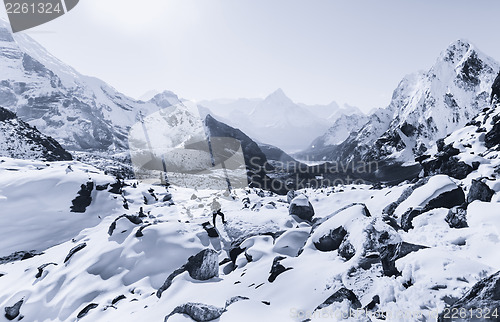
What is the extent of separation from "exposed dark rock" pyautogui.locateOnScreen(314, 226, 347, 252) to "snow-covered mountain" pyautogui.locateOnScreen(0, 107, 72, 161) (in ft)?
249

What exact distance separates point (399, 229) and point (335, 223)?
2.76 metres

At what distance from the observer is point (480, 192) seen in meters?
11.4

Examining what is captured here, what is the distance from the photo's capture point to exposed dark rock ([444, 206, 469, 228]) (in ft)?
31.1

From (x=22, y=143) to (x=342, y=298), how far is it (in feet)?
280

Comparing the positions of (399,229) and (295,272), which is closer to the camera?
(295,272)

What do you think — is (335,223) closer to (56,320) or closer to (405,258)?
(405,258)

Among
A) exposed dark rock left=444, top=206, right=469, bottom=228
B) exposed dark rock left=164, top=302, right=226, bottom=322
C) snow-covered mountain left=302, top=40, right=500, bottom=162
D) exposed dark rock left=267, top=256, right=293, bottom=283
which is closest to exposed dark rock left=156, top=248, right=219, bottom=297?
exposed dark rock left=267, top=256, right=293, bottom=283

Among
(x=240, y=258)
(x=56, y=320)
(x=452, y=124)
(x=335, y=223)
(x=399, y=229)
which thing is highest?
(x=335, y=223)

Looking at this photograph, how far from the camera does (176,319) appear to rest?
6.93 meters

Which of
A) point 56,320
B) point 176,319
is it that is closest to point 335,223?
point 176,319

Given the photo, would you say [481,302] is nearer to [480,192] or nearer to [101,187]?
[480,192]

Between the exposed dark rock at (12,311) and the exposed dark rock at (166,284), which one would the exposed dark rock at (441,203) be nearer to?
the exposed dark rock at (166,284)

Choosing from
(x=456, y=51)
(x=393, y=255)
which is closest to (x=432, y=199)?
(x=393, y=255)

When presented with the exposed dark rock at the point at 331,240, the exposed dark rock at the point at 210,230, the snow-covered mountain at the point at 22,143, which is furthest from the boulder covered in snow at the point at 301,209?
the snow-covered mountain at the point at 22,143
